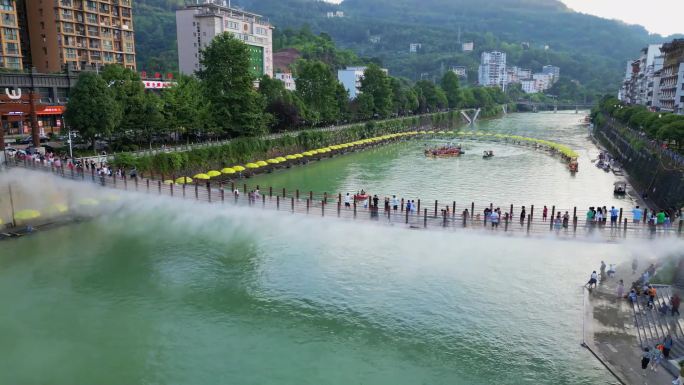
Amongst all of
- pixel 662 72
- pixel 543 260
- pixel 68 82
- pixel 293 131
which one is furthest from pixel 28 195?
pixel 662 72

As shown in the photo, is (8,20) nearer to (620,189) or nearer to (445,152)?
(445,152)

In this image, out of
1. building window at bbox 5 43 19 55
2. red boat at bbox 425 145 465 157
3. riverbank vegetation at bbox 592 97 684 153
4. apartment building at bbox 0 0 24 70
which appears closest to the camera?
riverbank vegetation at bbox 592 97 684 153

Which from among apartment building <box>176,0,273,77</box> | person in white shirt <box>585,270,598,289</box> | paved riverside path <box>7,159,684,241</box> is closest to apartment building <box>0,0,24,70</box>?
apartment building <box>176,0,273,77</box>

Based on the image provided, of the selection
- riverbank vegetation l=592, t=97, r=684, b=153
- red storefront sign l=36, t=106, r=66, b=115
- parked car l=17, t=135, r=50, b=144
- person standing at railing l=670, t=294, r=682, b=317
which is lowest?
person standing at railing l=670, t=294, r=682, b=317

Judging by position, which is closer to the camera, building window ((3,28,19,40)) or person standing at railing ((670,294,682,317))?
person standing at railing ((670,294,682,317))

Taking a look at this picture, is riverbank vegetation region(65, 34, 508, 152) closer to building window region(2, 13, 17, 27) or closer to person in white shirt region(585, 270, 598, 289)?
building window region(2, 13, 17, 27)

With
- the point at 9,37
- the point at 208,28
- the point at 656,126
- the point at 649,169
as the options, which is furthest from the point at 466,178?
the point at 208,28

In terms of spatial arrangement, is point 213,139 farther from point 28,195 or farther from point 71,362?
point 71,362

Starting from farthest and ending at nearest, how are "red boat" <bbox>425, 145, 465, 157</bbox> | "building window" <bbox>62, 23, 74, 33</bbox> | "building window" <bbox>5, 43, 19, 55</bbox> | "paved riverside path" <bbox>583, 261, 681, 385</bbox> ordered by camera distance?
"red boat" <bbox>425, 145, 465, 157</bbox> → "building window" <bbox>62, 23, 74, 33</bbox> → "building window" <bbox>5, 43, 19, 55</bbox> → "paved riverside path" <bbox>583, 261, 681, 385</bbox>
